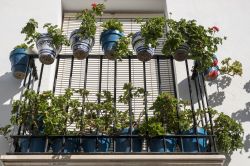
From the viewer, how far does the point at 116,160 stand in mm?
5406

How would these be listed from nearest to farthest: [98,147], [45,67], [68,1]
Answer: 1. [98,147]
2. [45,67]
3. [68,1]

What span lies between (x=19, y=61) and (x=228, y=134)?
3.25 m

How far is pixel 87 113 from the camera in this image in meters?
6.20

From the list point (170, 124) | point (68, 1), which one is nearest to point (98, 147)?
point (170, 124)

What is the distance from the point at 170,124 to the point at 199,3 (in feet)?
10.2

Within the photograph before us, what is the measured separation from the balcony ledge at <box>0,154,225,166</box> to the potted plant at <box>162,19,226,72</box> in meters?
1.58

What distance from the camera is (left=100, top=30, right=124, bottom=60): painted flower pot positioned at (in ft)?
21.3

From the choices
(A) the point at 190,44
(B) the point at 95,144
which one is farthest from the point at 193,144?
(A) the point at 190,44

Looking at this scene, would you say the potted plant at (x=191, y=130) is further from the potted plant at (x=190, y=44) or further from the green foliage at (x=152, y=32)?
the green foliage at (x=152, y=32)

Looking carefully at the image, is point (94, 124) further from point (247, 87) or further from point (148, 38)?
point (247, 87)

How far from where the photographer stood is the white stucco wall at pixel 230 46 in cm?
691

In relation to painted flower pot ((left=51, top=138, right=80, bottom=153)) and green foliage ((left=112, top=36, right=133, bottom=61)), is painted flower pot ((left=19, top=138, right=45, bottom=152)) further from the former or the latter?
green foliage ((left=112, top=36, right=133, bottom=61))

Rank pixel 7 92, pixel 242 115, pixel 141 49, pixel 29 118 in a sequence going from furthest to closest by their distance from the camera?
pixel 7 92 < pixel 242 115 < pixel 141 49 < pixel 29 118

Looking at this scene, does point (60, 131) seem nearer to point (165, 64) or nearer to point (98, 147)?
point (98, 147)
